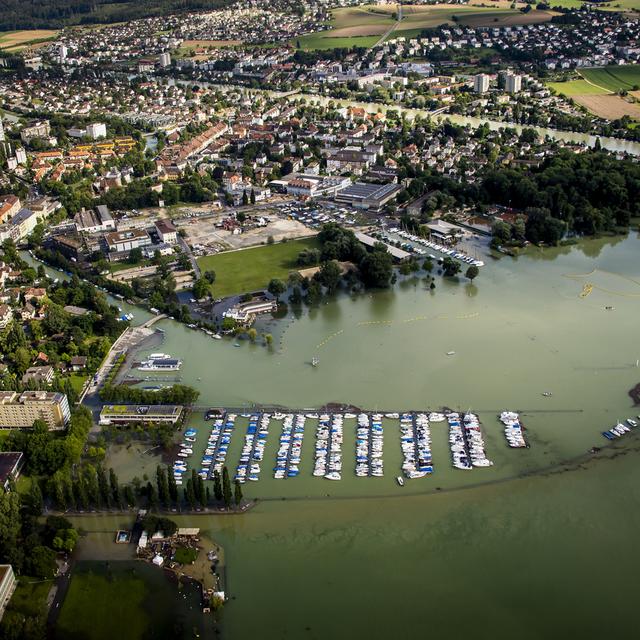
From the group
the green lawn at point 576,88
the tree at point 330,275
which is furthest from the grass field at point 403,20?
the tree at point 330,275

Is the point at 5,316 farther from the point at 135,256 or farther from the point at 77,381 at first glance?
the point at 135,256

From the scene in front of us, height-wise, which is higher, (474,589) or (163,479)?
(163,479)

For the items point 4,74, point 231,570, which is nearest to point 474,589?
point 231,570

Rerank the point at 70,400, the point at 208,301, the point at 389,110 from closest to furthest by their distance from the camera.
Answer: the point at 70,400 → the point at 208,301 → the point at 389,110

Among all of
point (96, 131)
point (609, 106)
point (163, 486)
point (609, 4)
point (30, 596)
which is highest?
point (609, 4)

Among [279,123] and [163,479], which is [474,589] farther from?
[279,123]

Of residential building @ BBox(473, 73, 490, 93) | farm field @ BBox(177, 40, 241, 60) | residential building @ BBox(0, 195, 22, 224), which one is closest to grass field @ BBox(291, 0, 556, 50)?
farm field @ BBox(177, 40, 241, 60)

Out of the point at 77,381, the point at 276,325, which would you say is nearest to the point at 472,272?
the point at 276,325
